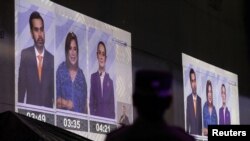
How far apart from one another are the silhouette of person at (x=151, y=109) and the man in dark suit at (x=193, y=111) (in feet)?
48.7

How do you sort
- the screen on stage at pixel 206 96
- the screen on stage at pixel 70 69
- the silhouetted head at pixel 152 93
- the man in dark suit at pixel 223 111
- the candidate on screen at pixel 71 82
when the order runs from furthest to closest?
1. the man in dark suit at pixel 223 111
2. the screen on stage at pixel 206 96
3. the candidate on screen at pixel 71 82
4. the screen on stage at pixel 70 69
5. the silhouetted head at pixel 152 93

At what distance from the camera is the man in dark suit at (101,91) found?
1290 cm

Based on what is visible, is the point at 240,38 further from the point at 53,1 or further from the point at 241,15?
the point at 53,1

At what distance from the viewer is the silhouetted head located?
9.57ft

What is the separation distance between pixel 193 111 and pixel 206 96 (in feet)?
4.22

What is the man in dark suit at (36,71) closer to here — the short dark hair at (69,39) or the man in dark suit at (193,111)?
the short dark hair at (69,39)

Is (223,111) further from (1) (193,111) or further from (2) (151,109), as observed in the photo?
(2) (151,109)

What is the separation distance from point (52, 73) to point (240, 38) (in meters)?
12.4

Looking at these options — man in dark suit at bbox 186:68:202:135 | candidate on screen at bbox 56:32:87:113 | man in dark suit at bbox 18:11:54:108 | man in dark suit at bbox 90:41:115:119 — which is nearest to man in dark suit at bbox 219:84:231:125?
man in dark suit at bbox 186:68:202:135

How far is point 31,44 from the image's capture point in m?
10.9

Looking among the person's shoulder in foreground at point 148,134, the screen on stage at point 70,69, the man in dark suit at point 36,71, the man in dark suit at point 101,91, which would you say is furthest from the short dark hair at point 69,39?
the person's shoulder in foreground at point 148,134

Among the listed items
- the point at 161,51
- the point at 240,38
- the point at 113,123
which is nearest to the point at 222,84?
the point at 240,38

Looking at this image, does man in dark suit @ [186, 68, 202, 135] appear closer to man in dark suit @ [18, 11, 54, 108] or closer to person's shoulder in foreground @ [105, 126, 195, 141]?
man in dark suit @ [18, 11, 54, 108]

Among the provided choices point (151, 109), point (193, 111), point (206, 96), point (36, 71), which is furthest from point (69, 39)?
point (151, 109)
